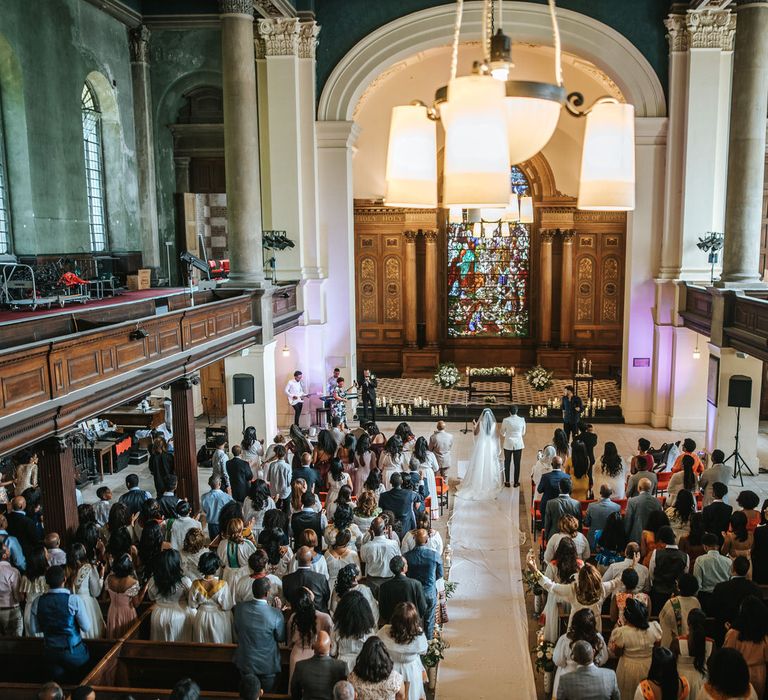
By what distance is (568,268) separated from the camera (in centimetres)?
2397

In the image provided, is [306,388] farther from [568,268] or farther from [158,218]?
[568,268]

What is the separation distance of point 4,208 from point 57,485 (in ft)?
28.1

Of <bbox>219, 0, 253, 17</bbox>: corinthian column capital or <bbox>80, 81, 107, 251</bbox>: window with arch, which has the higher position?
<bbox>219, 0, 253, 17</bbox>: corinthian column capital

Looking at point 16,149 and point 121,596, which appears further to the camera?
point 16,149

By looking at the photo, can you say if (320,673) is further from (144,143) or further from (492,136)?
(144,143)

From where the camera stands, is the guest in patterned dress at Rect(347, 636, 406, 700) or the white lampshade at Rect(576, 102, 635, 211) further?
the guest in patterned dress at Rect(347, 636, 406, 700)

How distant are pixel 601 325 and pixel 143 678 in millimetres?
19913

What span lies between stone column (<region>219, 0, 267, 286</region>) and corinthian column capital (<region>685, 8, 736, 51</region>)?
31.8 ft

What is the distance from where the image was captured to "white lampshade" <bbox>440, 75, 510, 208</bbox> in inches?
125

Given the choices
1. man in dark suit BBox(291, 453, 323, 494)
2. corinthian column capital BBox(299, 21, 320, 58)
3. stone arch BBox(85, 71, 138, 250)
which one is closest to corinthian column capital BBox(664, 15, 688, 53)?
Result: corinthian column capital BBox(299, 21, 320, 58)

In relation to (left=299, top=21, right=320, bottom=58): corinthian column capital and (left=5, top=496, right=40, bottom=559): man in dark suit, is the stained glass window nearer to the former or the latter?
(left=299, top=21, right=320, bottom=58): corinthian column capital

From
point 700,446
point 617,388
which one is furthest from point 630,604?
point 617,388

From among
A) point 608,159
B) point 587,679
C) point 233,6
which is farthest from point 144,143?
point 608,159

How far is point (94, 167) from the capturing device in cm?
1869
